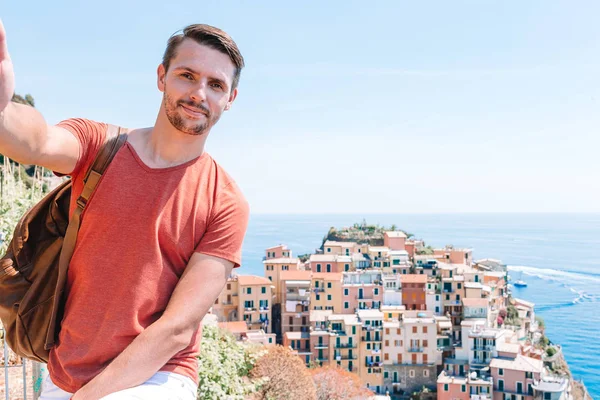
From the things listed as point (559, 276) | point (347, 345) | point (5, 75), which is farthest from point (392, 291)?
point (559, 276)

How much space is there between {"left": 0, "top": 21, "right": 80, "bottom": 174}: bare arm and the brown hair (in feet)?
0.95

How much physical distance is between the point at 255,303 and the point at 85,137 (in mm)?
18688

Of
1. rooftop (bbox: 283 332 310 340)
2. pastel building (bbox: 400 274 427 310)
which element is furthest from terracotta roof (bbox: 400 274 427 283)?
rooftop (bbox: 283 332 310 340)

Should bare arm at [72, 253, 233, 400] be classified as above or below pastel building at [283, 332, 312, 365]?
above

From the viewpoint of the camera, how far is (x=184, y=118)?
110cm

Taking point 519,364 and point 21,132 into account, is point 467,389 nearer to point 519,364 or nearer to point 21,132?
point 519,364

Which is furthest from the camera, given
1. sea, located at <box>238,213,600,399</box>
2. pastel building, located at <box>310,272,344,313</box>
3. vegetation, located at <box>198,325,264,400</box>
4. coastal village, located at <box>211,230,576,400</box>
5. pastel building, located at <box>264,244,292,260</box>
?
sea, located at <box>238,213,600,399</box>

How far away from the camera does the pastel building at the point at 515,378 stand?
52.4 ft

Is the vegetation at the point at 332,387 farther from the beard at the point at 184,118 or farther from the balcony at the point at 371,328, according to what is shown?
the beard at the point at 184,118

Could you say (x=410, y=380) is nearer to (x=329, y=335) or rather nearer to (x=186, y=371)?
(x=329, y=335)

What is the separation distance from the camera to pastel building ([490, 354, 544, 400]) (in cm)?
1596

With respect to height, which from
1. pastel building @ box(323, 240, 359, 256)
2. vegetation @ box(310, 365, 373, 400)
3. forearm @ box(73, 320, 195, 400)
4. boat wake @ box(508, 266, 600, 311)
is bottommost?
boat wake @ box(508, 266, 600, 311)

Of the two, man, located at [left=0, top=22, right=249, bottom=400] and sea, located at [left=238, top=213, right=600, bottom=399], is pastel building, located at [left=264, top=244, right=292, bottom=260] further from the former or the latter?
man, located at [left=0, top=22, right=249, bottom=400]

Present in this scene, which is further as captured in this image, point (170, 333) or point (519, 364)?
point (519, 364)
